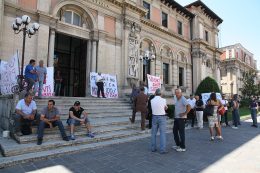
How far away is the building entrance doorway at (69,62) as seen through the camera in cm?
1713

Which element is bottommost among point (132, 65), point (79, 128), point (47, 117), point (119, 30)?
point (79, 128)

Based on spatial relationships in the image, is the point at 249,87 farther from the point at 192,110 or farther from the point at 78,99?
the point at 78,99

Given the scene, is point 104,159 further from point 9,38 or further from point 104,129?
point 9,38

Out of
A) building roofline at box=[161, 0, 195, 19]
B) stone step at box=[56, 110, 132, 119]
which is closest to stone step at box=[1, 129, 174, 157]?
stone step at box=[56, 110, 132, 119]

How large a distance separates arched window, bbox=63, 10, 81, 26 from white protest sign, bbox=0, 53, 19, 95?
6.14m

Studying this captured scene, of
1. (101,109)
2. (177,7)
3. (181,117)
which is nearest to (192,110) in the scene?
(101,109)

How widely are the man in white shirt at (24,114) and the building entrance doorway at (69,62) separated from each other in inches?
382

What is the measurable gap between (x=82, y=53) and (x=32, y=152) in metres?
12.5

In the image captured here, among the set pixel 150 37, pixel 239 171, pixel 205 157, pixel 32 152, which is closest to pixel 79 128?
pixel 32 152

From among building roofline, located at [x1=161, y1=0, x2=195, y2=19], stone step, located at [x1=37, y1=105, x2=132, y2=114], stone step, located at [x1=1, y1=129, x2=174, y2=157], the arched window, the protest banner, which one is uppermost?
building roofline, located at [x1=161, y1=0, x2=195, y2=19]

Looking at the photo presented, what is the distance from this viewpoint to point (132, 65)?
17.8 metres

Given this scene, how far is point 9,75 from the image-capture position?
29.8 feet

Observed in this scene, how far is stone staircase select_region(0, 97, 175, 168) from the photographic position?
18.5ft

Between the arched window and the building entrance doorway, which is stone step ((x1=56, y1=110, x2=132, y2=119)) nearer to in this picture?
the building entrance doorway
